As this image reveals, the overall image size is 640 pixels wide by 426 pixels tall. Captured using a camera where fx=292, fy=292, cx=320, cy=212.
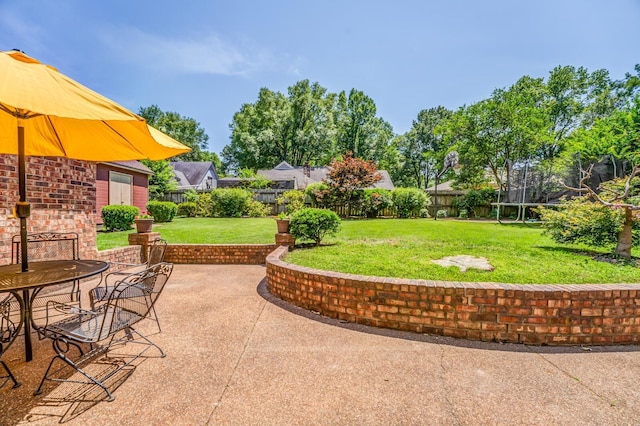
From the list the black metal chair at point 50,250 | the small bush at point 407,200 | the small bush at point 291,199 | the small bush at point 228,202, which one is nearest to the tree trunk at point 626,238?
the black metal chair at point 50,250

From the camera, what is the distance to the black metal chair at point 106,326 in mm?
2297

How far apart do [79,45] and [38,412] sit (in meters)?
9.26

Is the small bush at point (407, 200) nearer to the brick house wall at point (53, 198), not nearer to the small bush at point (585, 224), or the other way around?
the small bush at point (585, 224)

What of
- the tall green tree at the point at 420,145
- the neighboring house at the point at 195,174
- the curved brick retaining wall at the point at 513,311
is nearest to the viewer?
the curved brick retaining wall at the point at 513,311

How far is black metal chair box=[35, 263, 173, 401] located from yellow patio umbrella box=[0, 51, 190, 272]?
83 cm

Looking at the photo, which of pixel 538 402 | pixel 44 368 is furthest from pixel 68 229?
pixel 538 402

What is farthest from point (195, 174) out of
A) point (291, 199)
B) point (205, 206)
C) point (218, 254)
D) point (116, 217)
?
point (218, 254)

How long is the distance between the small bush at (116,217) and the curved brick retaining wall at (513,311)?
10501 mm

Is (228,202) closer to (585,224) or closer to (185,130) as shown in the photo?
(585,224)

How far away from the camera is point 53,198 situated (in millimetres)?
4797

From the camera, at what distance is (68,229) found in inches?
197

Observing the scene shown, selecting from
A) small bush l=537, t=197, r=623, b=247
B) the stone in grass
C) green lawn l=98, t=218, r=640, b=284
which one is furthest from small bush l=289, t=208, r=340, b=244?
small bush l=537, t=197, r=623, b=247

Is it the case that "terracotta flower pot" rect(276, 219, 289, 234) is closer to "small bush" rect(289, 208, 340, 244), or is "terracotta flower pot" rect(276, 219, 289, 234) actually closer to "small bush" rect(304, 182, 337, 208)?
"small bush" rect(289, 208, 340, 244)

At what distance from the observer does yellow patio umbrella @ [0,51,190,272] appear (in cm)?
199
